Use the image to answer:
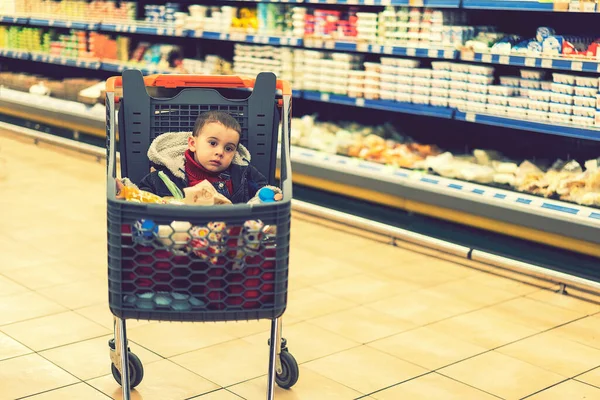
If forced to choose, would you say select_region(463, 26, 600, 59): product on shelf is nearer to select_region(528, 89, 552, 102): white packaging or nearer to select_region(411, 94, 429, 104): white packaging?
select_region(528, 89, 552, 102): white packaging

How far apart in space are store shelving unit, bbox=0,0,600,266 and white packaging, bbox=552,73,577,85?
0.05m

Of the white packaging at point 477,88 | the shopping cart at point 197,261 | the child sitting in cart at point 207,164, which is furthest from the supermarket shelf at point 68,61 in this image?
the shopping cart at point 197,261

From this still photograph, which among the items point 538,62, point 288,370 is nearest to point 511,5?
point 538,62

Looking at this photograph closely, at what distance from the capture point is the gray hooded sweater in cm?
274

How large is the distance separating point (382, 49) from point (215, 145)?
2.88 metres

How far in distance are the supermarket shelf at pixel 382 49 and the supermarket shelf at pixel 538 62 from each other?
143mm

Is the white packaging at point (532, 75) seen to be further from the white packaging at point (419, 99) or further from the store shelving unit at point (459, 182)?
the white packaging at point (419, 99)

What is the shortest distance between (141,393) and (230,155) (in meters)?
0.95

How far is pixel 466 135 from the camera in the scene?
5602mm

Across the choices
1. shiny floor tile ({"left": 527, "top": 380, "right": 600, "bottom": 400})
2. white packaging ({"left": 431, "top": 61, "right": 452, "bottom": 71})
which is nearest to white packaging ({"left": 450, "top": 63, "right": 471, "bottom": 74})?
white packaging ({"left": 431, "top": 61, "right": 452, "bottom": 71})

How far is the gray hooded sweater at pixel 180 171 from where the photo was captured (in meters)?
2.74

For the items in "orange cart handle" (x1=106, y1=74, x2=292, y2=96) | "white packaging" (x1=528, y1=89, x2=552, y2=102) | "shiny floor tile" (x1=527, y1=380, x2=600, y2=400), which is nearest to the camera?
"orange cart handle" (x1=106, y1=74, x2=292, y2=96)

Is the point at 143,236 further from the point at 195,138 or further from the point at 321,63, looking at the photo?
the point at 321,63

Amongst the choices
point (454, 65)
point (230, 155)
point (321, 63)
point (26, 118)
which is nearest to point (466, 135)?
point (454, 65)
